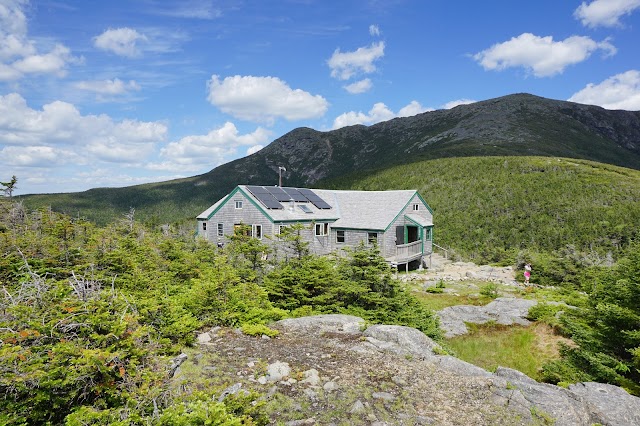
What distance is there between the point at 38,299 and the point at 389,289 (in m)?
10.4

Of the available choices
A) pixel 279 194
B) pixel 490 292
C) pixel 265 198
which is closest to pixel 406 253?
pixel 490 292

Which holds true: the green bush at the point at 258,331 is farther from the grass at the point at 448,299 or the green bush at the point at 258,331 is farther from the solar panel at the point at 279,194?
the solar panel at the point at 279,194

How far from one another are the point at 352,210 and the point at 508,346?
1857 centimetres

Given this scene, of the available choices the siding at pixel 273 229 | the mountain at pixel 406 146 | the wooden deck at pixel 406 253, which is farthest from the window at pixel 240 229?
the mountain at pixel 406 146

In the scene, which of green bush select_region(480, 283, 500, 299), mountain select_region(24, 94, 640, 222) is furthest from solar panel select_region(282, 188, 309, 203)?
mountain select_region(24, 94, 640, 222)

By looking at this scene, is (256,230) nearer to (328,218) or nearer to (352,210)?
(328,218)

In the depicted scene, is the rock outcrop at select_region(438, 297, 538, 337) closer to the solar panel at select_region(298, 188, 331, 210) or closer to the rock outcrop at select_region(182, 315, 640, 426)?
the rock outcrop at select_region(182, 315, 640, 426)

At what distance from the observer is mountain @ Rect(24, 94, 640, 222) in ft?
309

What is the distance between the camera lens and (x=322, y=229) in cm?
2980

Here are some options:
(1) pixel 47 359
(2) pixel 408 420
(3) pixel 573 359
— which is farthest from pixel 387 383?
(3) pixel 573 359

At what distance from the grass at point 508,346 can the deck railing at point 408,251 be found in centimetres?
1191

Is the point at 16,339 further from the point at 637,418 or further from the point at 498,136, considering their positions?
the point at 498,136

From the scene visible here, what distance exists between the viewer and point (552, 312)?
16625 mm

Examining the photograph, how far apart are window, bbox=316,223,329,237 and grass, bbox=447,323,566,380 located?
15.0m
